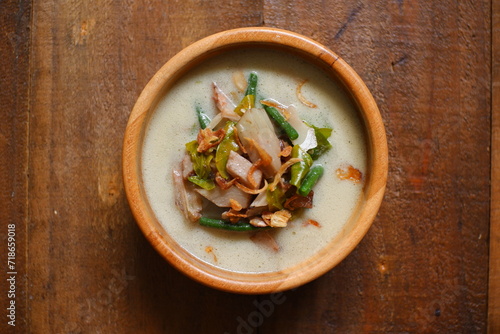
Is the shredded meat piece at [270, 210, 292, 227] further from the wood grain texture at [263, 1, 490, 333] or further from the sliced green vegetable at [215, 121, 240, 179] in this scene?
the wood grain texture at [263, 1, 490, 333]

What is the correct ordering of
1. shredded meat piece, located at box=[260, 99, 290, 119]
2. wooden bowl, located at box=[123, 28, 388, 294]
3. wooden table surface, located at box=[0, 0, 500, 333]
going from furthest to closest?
wooden table surface, located at box=[0, 0, 500, 333], shredded meat piece, located at box=[260, 99, 290, 119], wooden bowl, located at box=[123, 28, 388, 294]

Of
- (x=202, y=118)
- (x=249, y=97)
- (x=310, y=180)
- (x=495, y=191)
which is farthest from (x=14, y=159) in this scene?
(x=495, y=191)

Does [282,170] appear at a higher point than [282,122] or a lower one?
lower

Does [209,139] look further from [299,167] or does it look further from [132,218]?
[132,218]

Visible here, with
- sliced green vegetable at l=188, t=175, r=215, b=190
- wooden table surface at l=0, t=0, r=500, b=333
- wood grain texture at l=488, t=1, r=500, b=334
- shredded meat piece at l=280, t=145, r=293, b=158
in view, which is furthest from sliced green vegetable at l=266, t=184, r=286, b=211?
wood grain texture at l=488, t=1, r=500, b=334

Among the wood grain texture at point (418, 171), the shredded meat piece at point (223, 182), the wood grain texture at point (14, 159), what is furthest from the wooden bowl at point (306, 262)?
the wood grain texture at point (14, 159)

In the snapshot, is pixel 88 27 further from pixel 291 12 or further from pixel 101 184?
pixel 291 12
